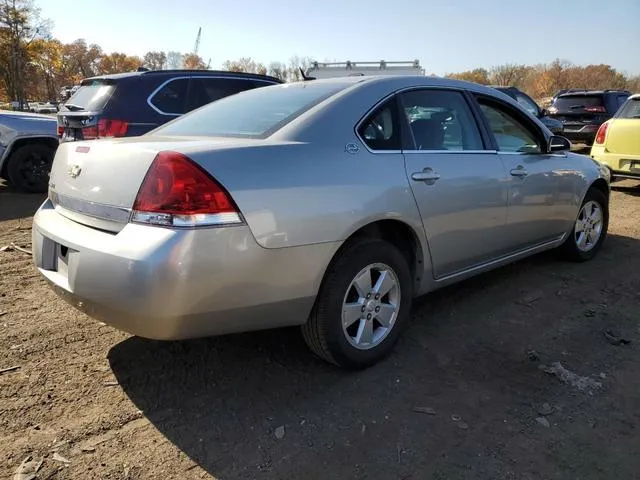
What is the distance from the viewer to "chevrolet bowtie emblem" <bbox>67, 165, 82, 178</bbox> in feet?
8.99

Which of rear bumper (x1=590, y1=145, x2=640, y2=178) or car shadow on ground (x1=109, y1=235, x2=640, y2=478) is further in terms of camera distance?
rear bumper (x1=590, y1=145, x2=640, y2=178)

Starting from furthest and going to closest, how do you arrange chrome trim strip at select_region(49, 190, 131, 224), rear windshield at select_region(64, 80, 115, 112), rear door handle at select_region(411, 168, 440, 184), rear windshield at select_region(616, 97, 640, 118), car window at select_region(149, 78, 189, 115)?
1. rear windshield at select_region(616, 97, 640, 118)
2. car window at select_region(149, 78, 189, 115)
3. rear windshield at select_region(64, 80, 115, 112)
4. rear door handle at select_region(411, 168, 440, 184)
5. chrome trim strip at select_region(49, 190, 131, 224)

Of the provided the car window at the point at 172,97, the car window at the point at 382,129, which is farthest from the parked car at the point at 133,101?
the car window at the point at 382,129

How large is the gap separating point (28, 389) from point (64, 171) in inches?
45.5

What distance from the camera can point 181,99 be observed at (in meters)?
7.14

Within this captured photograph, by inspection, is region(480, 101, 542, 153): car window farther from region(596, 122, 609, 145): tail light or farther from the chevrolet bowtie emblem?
region(596, 122, 609, 145): tail light

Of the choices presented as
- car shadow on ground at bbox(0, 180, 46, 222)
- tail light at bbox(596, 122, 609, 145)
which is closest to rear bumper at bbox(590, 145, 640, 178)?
tail light at bbox(596, 122, 609, 145)

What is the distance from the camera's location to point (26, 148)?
8445mm

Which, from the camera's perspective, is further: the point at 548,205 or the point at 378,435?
the point at 548,205

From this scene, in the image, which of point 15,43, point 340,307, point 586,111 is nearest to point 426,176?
point 340,307

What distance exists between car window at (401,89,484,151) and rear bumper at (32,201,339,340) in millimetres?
1131

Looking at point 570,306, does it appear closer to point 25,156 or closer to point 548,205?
point 548,205

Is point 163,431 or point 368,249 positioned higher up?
point 368,249

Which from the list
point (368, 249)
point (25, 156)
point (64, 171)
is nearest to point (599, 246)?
point (368, 249)
